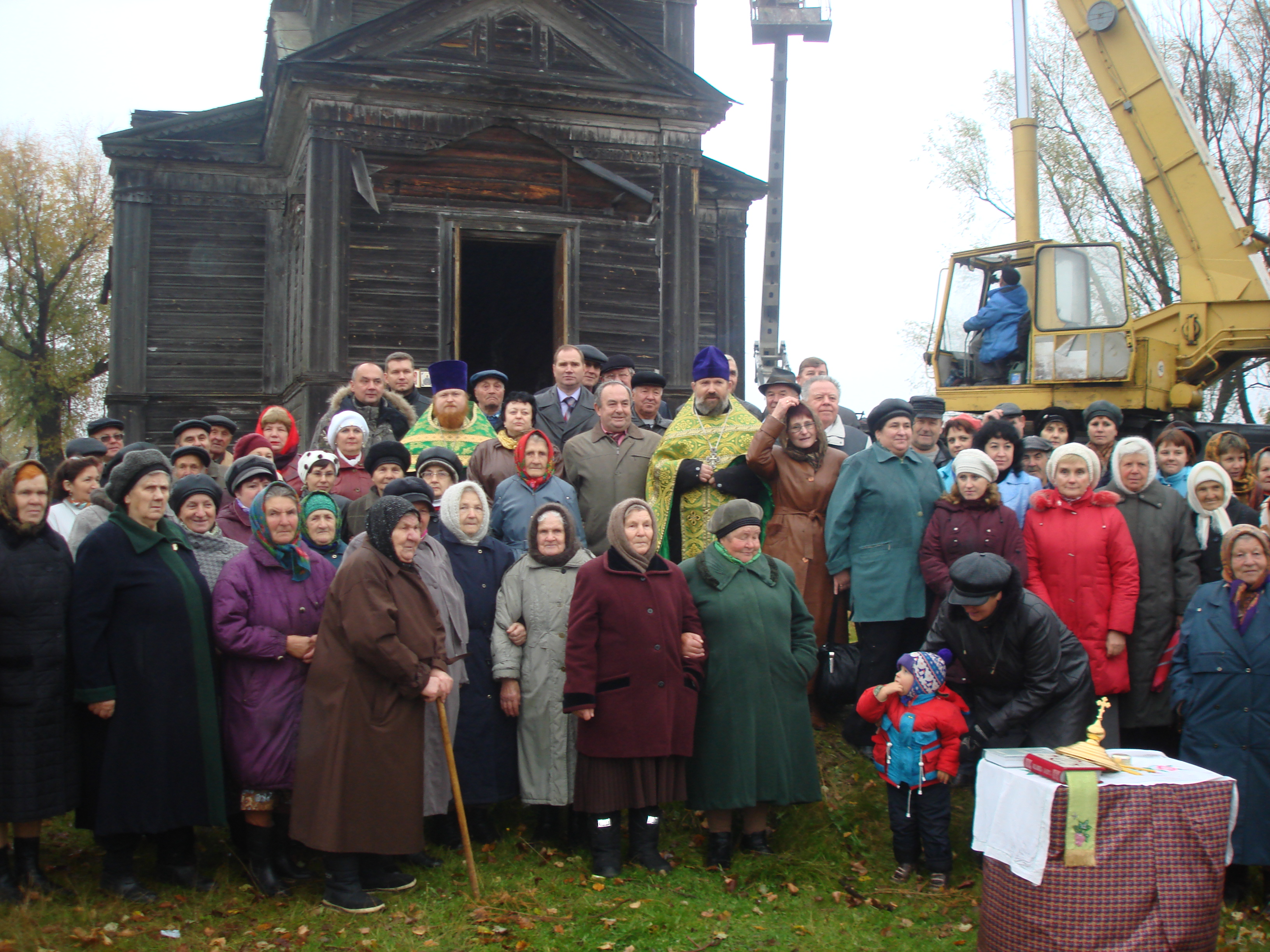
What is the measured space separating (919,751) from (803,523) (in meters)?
1.66

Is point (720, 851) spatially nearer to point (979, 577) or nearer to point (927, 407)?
point (979, 577)

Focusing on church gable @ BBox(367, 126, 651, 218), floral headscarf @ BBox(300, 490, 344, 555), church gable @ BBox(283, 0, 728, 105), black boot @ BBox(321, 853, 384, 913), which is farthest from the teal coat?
church gable @ BBox(283, 0, 728, 105)

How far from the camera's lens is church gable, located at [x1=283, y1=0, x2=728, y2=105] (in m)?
11.7

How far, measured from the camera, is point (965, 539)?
19.2ft

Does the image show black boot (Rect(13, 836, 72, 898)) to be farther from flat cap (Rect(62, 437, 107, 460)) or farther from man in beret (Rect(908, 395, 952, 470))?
man in beret (Rect(908, 395, 952, 470))

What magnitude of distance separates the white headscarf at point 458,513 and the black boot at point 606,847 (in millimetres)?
1534

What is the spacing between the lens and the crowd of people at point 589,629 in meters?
4.67

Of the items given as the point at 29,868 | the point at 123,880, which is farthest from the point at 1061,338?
the point at 29,868

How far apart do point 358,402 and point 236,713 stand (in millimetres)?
3019

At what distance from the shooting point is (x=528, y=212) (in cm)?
1223

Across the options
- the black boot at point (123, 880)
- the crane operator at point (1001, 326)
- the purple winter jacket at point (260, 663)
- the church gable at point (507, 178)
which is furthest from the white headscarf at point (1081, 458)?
the church gable at point (507, 178)

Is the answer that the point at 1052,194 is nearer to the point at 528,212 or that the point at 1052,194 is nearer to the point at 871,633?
the point at 528,212

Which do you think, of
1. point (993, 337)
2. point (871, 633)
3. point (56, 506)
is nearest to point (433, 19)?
point (993, 337)

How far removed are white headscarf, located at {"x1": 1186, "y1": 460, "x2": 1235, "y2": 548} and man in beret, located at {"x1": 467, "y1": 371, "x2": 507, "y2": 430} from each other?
4624 mm
